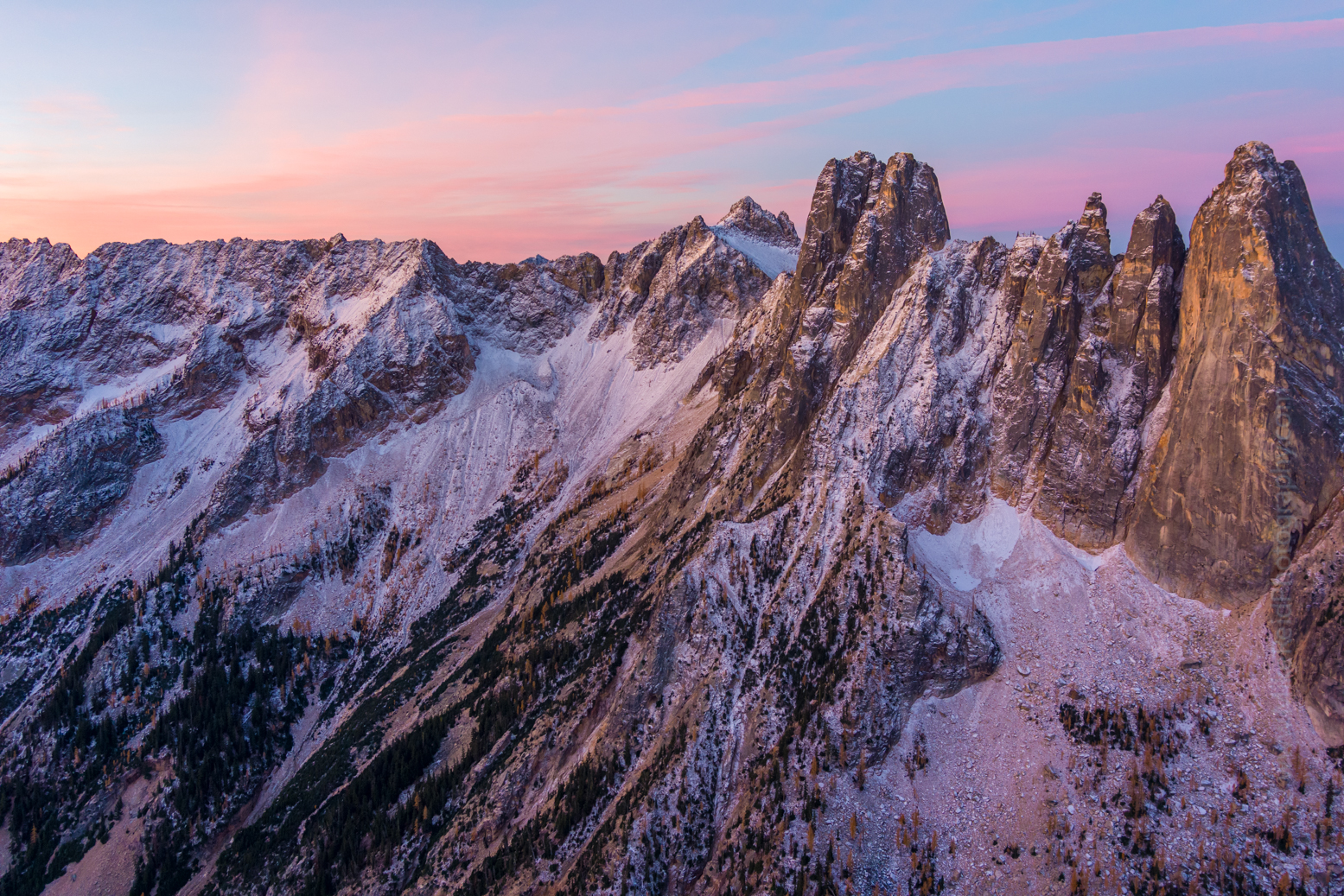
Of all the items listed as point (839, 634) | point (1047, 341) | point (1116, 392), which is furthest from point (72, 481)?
point (1116, 392)

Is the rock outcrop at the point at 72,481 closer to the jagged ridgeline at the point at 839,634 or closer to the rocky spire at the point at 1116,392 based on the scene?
the jagged ridgeline at the point at 839,634

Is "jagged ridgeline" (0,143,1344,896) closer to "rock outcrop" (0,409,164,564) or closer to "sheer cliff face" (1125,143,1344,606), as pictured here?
"sheer cliff face" (1125,143,1344,606)

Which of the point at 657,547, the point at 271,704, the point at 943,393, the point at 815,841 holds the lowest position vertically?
the point at 271,704

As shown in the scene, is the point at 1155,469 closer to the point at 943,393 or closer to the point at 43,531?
the point at 943,393

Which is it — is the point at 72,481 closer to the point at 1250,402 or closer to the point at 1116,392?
the point at 1116,392

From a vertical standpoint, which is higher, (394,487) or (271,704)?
(394,487)

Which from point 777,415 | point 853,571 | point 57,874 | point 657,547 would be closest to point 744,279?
point 777,415

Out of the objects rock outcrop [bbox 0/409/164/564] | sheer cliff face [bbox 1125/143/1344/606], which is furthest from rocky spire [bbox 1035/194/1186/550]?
rock outcrop [bbox 0/409/164/564]
